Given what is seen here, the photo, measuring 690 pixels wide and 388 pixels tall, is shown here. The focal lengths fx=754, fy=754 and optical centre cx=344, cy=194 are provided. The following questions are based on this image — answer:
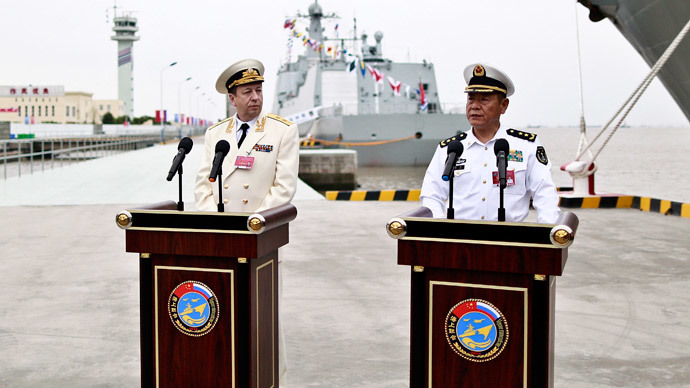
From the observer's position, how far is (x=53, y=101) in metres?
98.8

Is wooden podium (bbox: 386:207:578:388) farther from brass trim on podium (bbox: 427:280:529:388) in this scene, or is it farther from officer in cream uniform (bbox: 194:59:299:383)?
officer in cream uniform (bbox: 194:59:299:383)

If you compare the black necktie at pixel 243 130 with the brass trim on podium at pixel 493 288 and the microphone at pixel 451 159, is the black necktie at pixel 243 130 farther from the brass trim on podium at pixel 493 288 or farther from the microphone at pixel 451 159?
the brass trim on podium at pixel 493 288

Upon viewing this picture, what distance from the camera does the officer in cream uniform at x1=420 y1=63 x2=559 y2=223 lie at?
297cm

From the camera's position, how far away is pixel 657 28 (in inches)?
394

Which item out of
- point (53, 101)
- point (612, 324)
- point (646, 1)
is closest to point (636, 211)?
point (646, 1)

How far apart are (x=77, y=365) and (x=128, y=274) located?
2487 millimetres

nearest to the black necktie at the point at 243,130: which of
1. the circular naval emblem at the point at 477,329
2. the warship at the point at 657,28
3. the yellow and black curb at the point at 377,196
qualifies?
the circular naval emblem at the point at 477,329

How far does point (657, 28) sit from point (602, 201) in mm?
2965

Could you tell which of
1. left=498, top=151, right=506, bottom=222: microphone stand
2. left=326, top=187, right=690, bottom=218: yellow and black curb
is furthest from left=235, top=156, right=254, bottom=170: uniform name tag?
left=326, top=187, right=690, bottom=218: yellow and black curb

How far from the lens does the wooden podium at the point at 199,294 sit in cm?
283

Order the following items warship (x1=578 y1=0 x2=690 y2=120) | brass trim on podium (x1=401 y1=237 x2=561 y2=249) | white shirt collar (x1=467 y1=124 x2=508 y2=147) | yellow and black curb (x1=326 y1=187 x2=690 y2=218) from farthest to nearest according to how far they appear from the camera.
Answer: yellow and black curb (x1=326 y1=187 x2=690 y2=218) → warship (x1=578 y1=0 x2=690 y2=120) → white shirt collar (x1=467 y1=124 x2=508 y2=147) → brass trim on podium (x1=401 y1=237 x2=561 y2=249)

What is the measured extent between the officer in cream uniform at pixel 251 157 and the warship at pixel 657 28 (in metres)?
7.29

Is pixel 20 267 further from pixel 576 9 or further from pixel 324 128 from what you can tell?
pixel 324 128

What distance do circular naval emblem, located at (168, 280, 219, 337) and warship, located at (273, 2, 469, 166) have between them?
27.7m
